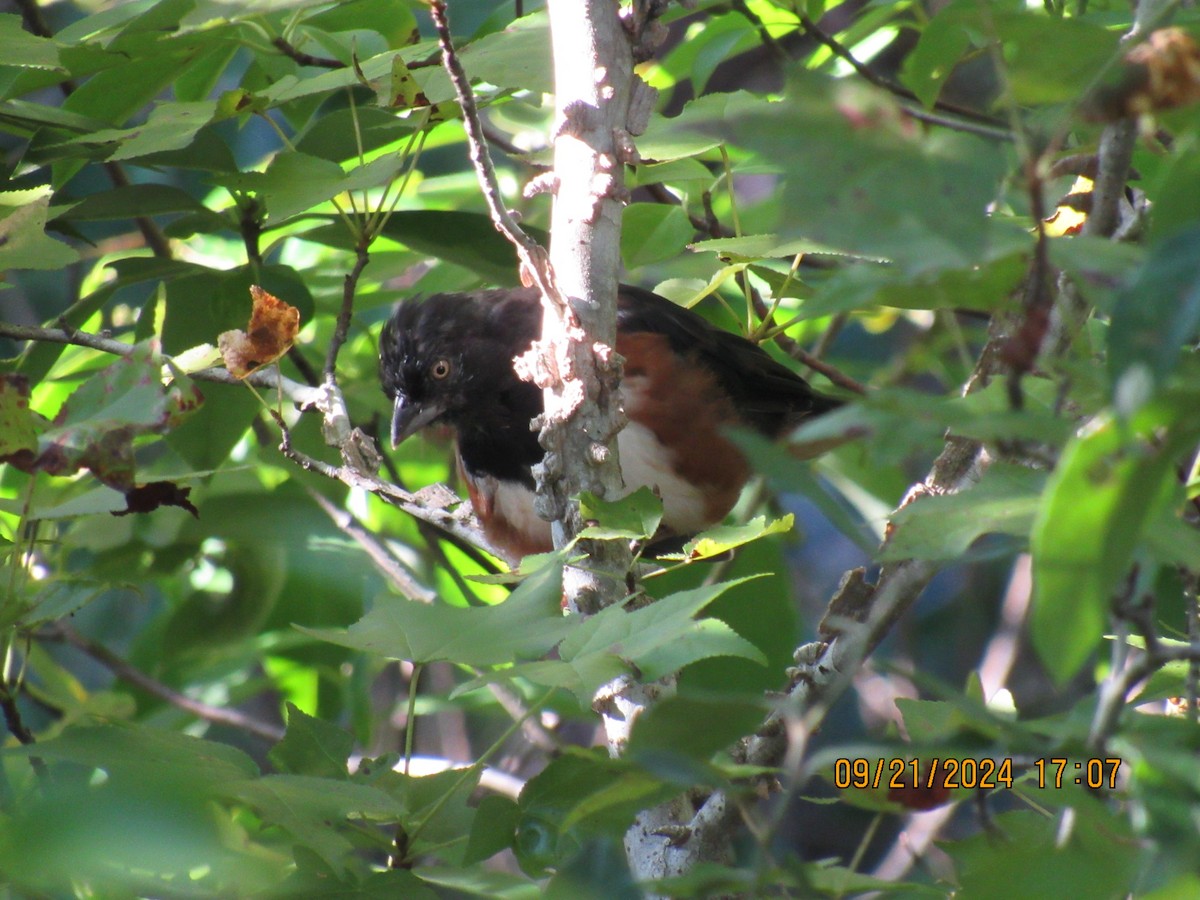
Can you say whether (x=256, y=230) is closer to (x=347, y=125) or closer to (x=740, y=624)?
(x=347, y=125)

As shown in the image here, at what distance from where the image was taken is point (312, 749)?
4.65 feet

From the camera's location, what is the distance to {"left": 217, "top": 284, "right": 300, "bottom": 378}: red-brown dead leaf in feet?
5.10

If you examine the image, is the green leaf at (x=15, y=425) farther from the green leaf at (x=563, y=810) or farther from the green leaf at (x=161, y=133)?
the green leaf at (x=563, y=810)

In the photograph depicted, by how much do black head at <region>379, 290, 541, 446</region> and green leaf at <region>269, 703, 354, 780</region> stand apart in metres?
1.40

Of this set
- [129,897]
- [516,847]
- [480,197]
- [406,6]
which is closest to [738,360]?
[480,197]

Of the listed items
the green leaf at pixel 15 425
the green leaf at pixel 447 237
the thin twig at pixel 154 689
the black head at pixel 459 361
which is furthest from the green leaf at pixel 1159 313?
the thin twig at pixel 154 689

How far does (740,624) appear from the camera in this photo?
2555 millimetres

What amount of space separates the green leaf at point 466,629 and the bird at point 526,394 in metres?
1.61

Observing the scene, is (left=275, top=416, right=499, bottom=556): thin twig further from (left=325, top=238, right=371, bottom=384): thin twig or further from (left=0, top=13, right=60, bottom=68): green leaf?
(left=0, top=13, right=60, bottom=68): green leaf

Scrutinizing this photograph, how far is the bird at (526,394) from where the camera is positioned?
2846mm

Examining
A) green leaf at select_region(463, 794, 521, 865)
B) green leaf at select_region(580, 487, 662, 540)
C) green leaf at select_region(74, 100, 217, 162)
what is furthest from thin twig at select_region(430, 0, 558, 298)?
green leaf at select_region(463, 794, 521, 865)

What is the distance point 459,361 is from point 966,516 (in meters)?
2.11
